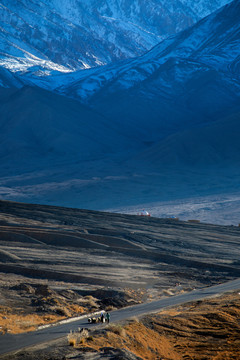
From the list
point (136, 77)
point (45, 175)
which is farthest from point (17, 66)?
point (45, 175)

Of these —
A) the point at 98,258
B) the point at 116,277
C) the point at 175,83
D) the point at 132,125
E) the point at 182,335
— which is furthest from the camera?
the point at 175,83

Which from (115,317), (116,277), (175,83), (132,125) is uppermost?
(175,83)

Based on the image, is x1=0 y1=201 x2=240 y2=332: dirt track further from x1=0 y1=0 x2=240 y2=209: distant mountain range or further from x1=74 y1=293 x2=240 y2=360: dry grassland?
x1=0 y1=0 x2=240 y2=209: distant mountain range

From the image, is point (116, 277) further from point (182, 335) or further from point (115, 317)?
point (182, 335)

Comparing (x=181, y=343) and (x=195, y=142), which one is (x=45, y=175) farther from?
(x=181, y=343)

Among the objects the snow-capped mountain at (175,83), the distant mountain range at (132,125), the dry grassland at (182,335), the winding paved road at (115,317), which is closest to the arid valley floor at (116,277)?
the dry grassland at (182,335)

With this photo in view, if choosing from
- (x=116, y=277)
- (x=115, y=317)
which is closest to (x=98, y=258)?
(x=116, y=277)

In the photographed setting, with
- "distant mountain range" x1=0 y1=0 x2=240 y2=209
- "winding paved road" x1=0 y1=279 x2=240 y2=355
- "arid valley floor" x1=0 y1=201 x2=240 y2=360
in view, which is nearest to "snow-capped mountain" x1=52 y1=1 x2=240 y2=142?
"distant mountain range" x1=0 y1=0 x2=240 y2=209
